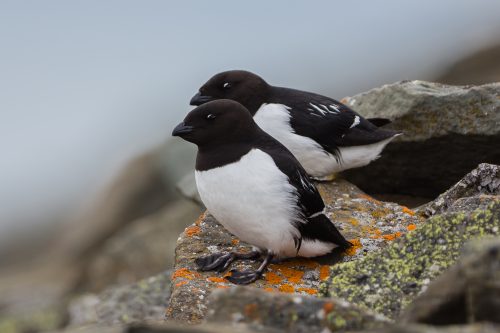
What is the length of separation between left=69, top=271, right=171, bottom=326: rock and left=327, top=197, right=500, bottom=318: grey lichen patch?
12.9 ft

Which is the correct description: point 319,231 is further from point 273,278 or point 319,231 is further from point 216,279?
point 216,279

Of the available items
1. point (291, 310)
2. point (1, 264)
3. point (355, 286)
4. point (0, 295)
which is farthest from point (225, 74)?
point (1, 264)

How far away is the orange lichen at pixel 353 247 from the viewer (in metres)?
6.38

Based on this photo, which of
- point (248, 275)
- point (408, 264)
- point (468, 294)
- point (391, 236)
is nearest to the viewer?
point (468, 294)

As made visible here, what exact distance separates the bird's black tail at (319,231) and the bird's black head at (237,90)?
2.22 m

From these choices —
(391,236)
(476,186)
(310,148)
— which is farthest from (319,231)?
(310,148)

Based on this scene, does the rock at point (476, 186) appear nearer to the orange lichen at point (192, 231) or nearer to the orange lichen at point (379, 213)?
the orange lichen at point (379, 213)

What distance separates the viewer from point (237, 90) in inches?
321

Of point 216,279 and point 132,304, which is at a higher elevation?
point 216,279

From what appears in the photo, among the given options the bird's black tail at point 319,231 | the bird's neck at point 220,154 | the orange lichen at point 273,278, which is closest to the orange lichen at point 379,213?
the bird's black tail at point 319,231

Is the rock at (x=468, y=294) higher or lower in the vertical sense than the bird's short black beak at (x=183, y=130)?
lower

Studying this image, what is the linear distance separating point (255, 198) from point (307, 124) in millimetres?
2339

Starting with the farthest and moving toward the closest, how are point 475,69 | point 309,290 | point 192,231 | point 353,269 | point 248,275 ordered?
point 475,69
point 192,231
point 248,275
point 309,290
point 353,269

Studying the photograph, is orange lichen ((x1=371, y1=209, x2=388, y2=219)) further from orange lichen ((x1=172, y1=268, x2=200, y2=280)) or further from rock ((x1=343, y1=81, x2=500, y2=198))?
orange lichen ((x1=172, y1=268, x2=200, y2=280))
